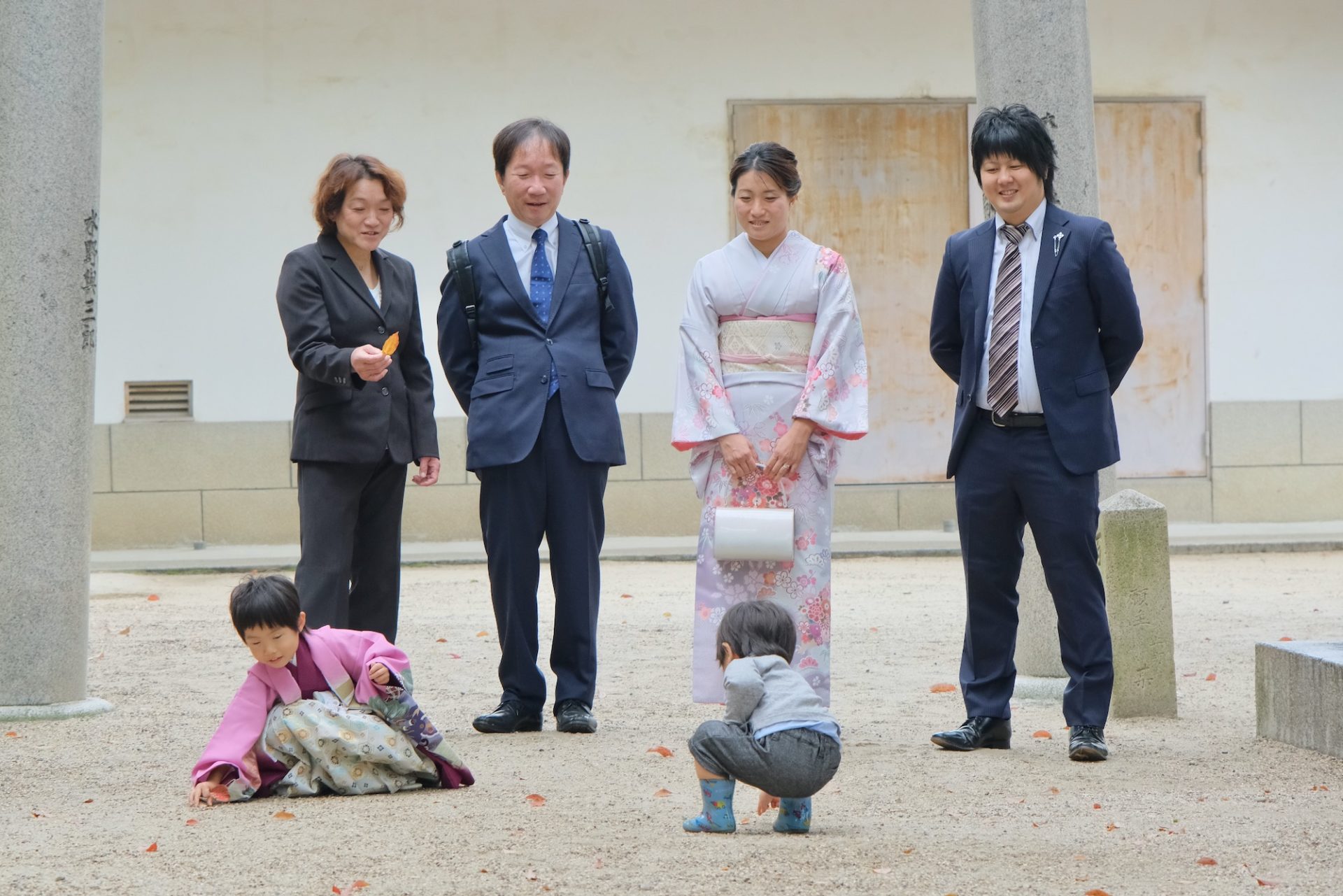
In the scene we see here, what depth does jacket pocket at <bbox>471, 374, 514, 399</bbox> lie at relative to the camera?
481cm

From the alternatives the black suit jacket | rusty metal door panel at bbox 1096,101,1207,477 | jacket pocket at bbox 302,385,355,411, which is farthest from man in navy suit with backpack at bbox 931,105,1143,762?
rusty metal door panel at bbox 1096,101,1207,477

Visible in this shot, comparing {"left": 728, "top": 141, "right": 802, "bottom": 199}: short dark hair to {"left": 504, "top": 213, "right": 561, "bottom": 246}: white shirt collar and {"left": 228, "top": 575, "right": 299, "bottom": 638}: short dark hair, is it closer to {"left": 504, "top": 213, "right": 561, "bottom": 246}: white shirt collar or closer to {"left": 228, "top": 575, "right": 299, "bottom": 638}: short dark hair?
{"left": 504, "top": 213, "right": 561, "bottom": 246}: white shirt collar

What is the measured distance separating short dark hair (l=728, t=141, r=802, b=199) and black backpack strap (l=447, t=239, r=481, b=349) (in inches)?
32.8

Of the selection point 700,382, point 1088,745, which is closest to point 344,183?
point 700,382

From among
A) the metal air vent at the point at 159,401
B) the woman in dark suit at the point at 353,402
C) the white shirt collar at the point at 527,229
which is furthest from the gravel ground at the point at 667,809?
the metal air vent at the point at 159,401

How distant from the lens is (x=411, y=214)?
430 inches

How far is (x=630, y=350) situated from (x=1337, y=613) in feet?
13.8

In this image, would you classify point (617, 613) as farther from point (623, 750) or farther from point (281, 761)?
point (281, 761)

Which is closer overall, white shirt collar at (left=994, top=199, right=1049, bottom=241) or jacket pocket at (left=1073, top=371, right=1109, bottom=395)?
jacket pocket at (left=1073, top=371, right=1109, bottom=395)

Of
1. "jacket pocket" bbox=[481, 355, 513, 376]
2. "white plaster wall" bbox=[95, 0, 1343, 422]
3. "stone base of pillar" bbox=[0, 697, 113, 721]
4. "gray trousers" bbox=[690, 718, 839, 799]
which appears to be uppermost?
"white plaster wall" bbox=[95, 0, 1343, 422]

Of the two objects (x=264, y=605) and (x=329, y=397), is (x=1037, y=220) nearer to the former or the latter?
(x=329, y=397)

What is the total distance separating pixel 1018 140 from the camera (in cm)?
446

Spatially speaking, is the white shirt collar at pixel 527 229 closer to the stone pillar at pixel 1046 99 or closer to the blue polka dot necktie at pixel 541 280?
the blue polka dot necktie at pixel 541 280

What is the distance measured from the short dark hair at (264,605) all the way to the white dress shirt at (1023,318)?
6.38ft
